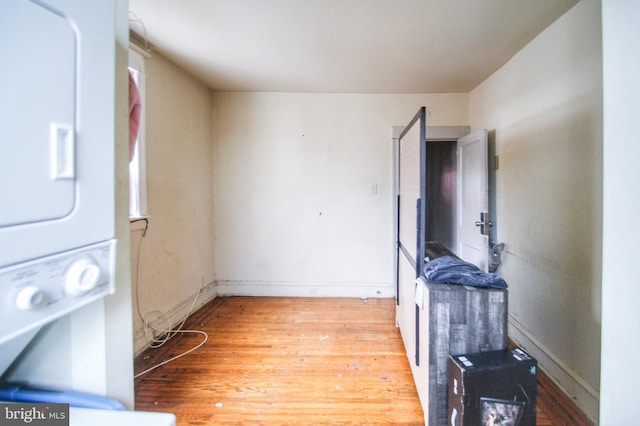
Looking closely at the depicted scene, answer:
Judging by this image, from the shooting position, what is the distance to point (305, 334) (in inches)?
96.9

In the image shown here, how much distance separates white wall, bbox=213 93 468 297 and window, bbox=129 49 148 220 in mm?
1215

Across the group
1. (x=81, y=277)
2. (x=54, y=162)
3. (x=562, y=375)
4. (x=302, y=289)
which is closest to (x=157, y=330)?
(x=302, y=289)

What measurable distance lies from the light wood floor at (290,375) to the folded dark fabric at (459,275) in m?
0.81

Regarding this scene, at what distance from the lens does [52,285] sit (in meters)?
0.46

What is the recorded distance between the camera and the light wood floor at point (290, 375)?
5.15 feet

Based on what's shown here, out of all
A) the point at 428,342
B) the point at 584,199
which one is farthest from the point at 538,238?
the point at 428,342

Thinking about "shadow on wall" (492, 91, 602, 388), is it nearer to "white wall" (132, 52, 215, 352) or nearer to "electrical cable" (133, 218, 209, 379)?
"electrical cable" (133, 218, 209, 379)

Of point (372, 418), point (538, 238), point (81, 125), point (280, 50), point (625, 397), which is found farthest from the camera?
point (280, 50)

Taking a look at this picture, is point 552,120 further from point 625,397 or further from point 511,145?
point 625,397

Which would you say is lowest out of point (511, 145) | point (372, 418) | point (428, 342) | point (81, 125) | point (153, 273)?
point (372, 418)

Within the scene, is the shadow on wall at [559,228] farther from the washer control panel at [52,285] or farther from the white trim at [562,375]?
the washer control panel at [52,285]

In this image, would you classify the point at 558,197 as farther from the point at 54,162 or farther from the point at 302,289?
the point at 302,289

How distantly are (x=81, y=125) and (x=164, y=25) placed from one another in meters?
1.95

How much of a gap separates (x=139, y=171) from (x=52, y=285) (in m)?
1.97
